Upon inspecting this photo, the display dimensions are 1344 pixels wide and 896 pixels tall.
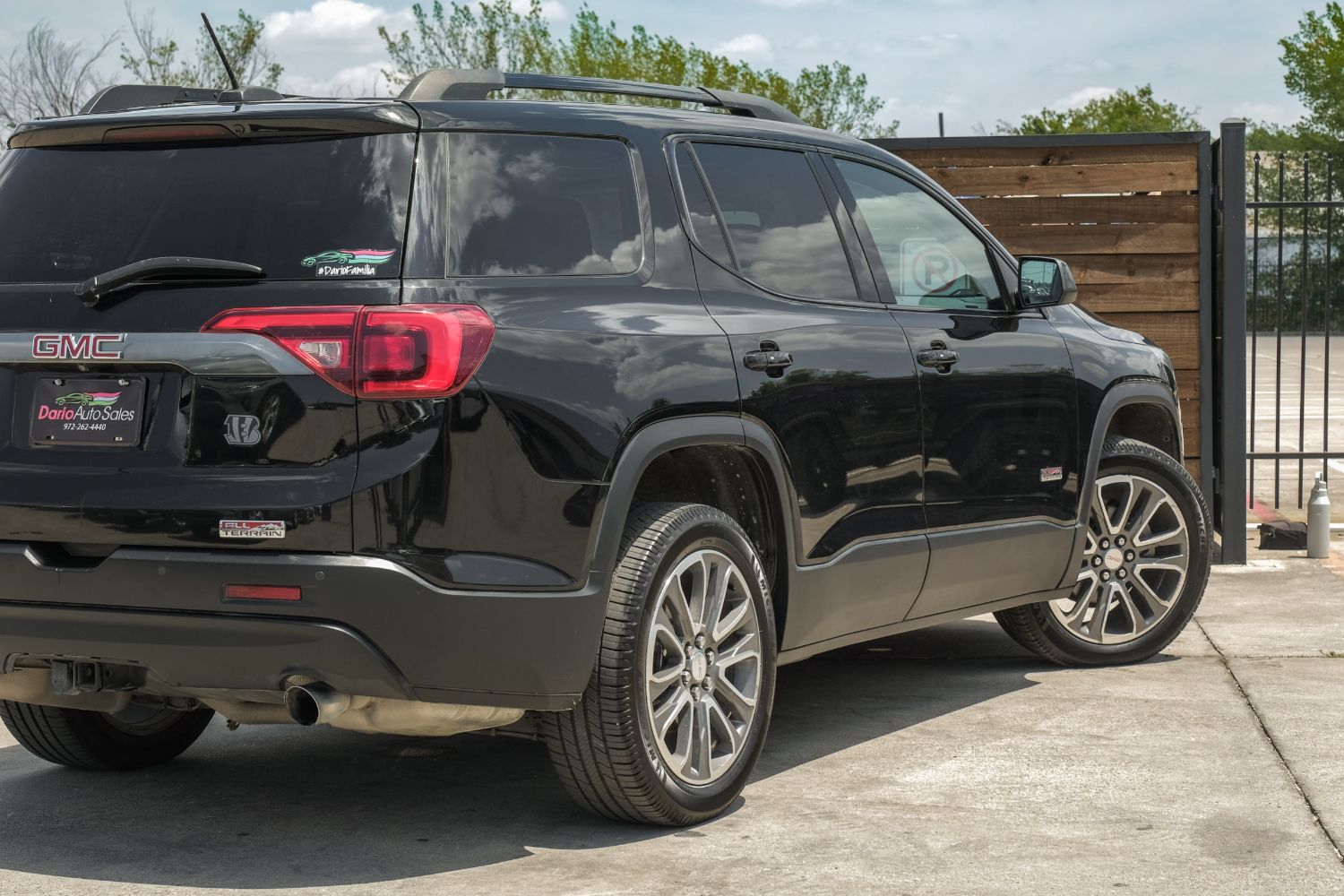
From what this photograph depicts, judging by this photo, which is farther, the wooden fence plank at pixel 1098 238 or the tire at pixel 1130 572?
the wooden fence plank at pixel 1098 238

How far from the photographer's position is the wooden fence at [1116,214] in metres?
9.34

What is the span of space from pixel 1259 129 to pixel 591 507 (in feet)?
204

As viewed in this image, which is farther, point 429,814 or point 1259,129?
point 1259,129

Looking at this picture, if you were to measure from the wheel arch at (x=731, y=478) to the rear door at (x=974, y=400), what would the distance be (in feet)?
2.40

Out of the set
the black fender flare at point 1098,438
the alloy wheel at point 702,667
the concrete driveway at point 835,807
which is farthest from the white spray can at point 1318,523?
the alloy wheel at point 702,667

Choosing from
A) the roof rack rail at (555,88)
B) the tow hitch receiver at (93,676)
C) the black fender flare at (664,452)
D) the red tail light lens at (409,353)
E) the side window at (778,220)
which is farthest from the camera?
the side window at (778,220)

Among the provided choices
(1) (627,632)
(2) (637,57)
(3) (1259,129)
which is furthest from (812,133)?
(3) (1259,129)

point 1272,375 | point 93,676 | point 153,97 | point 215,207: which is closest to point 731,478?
point 215,207

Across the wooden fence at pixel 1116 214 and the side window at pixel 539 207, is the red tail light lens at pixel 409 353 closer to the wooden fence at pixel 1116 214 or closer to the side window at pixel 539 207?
the side window at pixel 539 207

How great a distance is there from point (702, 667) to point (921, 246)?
77.3 inches

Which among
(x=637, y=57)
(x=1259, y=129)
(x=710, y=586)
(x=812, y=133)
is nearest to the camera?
(x=710, y=586)

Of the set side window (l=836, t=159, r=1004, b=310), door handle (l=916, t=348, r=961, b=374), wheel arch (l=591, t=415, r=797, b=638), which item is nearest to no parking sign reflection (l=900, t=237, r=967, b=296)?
side window (l=836, t=159, r=1004, b=310)

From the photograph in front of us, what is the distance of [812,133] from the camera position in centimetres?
563

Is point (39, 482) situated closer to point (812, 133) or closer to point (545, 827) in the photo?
point (545, 827)
